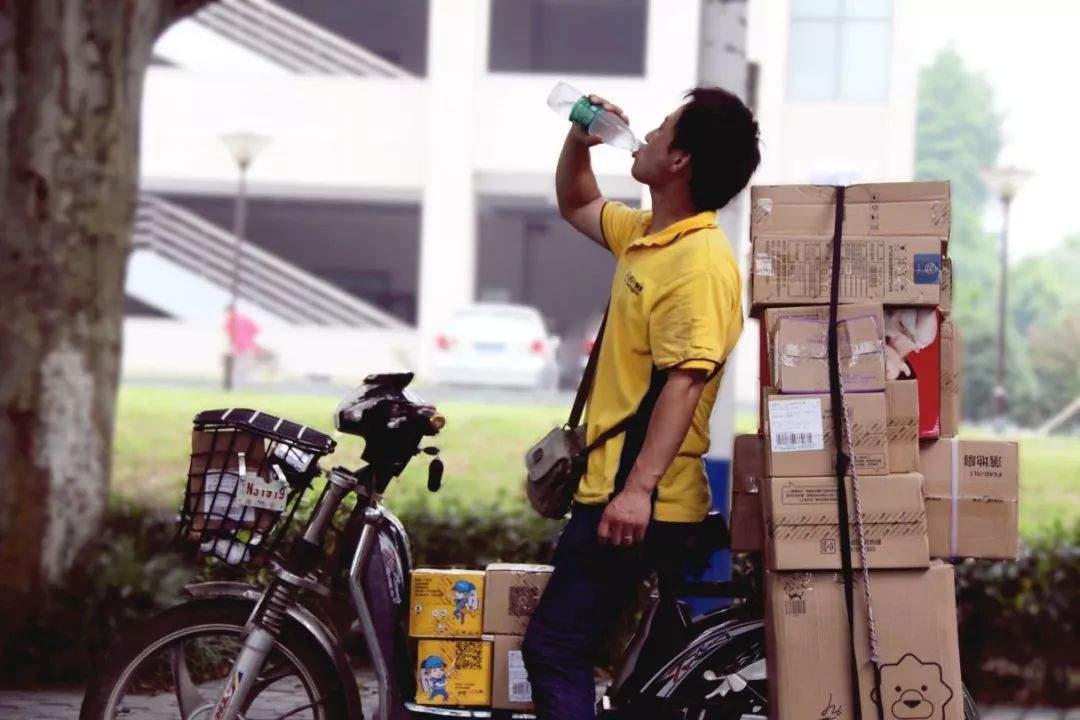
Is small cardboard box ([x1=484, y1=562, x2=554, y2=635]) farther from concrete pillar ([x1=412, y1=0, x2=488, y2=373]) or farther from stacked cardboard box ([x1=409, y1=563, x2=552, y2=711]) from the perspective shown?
concrete pillar ([x1=412, y1=0, x2=488, y2=373])

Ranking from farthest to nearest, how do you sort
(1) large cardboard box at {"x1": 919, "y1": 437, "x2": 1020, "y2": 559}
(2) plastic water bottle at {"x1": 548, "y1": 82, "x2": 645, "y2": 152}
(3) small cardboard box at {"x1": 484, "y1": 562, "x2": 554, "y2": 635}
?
1. (3) small cardboard box at {"x1": 484, "y1": 562, "x2": 554, "y2": 635}
2. (2) plastic water bottle at {"x1": 548, "y1": 82, "x2": 645, "y2": 152}
3. (1) large cardboard box at {"x1": 919, "y1": 437, "x2": 1020, "y2": 559}

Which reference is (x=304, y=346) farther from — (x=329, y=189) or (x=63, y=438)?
(x=63, y=438)

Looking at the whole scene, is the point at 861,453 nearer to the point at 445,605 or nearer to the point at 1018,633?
the point at 445,605

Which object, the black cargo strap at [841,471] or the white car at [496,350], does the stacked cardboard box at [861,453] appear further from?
the white car at [496,350]

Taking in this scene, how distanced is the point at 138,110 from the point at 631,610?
121 inches

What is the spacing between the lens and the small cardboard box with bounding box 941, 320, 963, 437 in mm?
3727

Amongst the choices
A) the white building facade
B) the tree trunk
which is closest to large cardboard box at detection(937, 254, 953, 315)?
the tree trunk

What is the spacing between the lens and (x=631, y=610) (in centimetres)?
609

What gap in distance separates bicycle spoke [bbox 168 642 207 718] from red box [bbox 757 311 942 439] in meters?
1.63

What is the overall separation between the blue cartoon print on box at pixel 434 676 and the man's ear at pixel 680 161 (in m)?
1.40

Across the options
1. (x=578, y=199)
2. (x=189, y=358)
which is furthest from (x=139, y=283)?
(x=578, y=199)

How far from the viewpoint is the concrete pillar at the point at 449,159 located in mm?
29328

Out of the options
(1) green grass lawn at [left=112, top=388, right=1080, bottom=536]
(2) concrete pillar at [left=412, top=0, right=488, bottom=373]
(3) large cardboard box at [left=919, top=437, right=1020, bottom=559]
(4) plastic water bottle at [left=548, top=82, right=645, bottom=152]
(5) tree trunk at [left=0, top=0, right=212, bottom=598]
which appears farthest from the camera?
(2) concrete pillar at [left=412, top=0, right=488, bottom=373]

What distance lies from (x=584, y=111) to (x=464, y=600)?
1.29m
